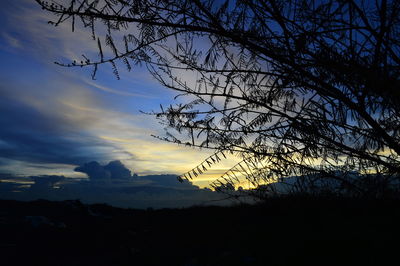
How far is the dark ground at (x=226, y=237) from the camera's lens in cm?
239

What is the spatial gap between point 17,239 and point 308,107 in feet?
31.4

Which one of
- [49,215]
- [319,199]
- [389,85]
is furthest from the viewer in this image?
[49,215]

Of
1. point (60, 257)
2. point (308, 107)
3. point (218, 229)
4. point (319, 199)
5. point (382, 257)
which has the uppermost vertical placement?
point (308, 107)

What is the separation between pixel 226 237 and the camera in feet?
15.4

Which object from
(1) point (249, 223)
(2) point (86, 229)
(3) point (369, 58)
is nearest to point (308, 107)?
(3) point (369, 58)

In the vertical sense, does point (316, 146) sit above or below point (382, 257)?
above

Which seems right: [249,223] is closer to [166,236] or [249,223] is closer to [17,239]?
[166,236]

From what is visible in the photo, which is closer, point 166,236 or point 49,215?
point 166,236

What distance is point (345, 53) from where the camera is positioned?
168 cm

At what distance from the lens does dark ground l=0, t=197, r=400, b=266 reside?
239 cm

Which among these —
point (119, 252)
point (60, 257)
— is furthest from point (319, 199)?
point (60, 257)

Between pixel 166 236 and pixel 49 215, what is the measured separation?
6386 millimetres

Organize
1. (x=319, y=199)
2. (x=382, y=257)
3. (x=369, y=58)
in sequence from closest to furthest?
(x=369, y=58) → (x=382, y=257) → (x=319, y=199)

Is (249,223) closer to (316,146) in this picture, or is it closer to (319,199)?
(319,199)
